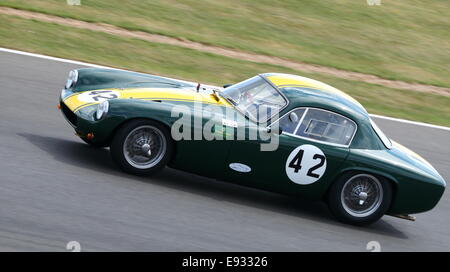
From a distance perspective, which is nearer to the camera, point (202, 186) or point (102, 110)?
point (102, 110)

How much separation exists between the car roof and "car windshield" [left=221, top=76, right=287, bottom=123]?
9cm

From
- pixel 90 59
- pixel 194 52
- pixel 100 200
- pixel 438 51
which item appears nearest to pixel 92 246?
pixel 100 200

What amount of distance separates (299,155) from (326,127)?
0.47 metres

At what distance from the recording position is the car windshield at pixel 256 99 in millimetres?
7676

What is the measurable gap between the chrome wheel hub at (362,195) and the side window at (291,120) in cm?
83

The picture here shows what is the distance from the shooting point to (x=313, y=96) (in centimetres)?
780

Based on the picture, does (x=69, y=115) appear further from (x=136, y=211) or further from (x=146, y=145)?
(x=136, y=211)

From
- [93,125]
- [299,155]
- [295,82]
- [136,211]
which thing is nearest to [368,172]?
[299,155]

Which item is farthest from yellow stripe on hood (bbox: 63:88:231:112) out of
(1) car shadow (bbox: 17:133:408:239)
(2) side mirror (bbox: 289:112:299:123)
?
(2) side mirror (bbox: 289:112:299:123)

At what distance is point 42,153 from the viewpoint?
25.4ft

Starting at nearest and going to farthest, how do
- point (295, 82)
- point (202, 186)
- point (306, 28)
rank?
point (202, 186), point (295, 82), point (306, 28)

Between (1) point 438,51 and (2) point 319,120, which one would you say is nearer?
(2) point 319,120
